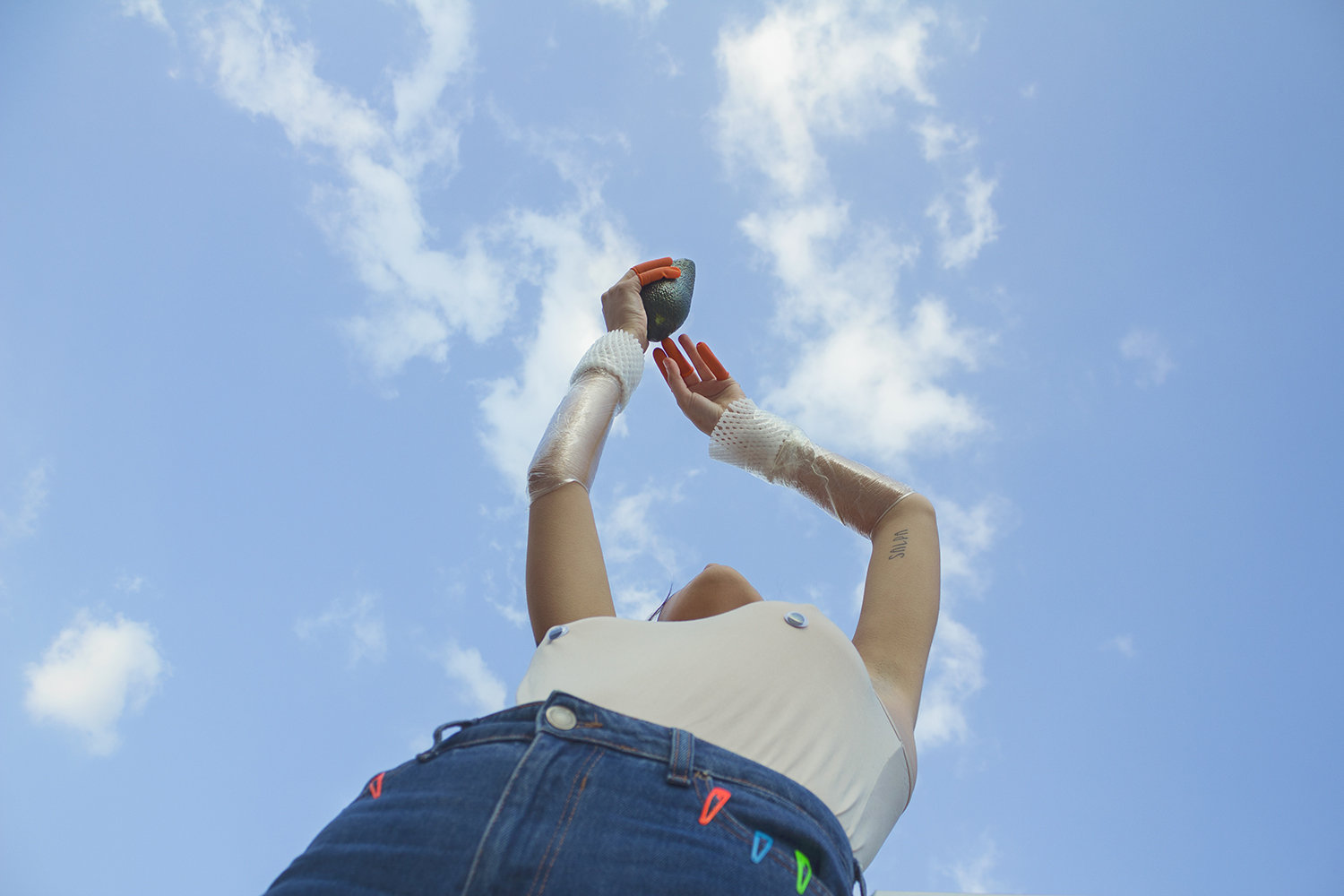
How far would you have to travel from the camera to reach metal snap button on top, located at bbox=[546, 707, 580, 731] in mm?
1391

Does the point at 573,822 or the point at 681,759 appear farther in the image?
the point at 681,759

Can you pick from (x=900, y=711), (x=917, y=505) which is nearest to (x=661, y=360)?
(x=917, y=505)

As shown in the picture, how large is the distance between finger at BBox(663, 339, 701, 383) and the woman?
1.32m

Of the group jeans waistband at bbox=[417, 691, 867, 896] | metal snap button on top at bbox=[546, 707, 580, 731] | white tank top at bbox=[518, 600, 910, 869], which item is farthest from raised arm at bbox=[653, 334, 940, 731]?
metal snap button on top at bbox=[546, 707, 580, 731]

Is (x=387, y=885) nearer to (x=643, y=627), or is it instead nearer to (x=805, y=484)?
(x=643, y=627)

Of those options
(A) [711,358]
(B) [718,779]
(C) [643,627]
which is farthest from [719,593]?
(A) [711,358]

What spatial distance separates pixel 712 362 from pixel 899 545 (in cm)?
168

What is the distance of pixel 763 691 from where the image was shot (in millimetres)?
1712

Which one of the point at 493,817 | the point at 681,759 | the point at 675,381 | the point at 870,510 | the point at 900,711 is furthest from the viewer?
the point at 675,381

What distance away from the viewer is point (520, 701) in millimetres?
1786

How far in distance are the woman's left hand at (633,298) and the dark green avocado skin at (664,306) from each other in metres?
0.03

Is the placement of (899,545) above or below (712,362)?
below

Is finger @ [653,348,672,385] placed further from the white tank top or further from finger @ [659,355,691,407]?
the white tank top

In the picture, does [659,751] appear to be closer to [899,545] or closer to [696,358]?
[899,545]
